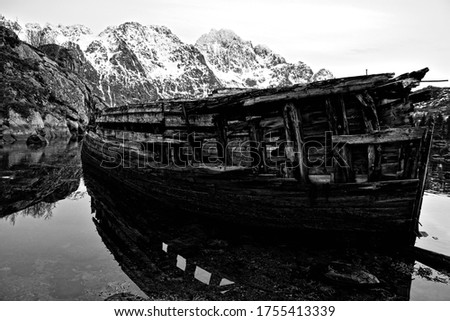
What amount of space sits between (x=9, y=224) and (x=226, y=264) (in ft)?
20.4

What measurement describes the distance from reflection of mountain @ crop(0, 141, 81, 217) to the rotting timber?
5326 millimetres

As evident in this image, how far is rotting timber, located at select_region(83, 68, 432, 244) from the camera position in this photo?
264 inches

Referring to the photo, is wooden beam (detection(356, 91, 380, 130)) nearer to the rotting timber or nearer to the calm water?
the rotting timber

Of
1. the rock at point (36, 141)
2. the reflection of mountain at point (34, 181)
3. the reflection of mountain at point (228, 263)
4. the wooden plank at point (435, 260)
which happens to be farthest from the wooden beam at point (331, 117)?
the rock at point (36, 141)

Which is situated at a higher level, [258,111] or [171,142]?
[258,111]

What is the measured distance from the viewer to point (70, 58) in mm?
79875

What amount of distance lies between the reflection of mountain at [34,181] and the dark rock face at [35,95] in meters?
14.1

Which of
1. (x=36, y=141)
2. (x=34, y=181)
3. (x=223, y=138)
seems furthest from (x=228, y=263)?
(x=36, y=141)

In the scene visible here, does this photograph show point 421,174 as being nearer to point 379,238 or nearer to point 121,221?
point 379,238

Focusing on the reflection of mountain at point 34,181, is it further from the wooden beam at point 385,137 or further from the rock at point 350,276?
the wooden beam at point 385,137

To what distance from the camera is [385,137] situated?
665 cm

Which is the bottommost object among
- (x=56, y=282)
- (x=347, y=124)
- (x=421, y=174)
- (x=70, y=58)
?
(x=56, y=282)

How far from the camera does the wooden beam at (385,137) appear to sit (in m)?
6.46
